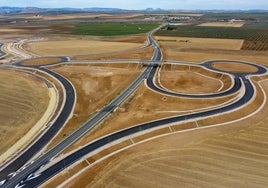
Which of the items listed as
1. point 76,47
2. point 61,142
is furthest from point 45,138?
point 76,47

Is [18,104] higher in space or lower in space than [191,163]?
higher

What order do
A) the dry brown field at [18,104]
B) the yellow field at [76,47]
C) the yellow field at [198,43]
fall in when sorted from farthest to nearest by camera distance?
1. the yellow field at [198,43]
2. the yellow field at [76,47]
3. the dry brown field at [18,104]

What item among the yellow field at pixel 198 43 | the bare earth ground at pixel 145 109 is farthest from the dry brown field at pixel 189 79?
the yellow field at pixel 198 43

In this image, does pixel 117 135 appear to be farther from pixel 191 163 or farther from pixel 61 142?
pixel 191 163

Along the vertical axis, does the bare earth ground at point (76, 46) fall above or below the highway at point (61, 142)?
above

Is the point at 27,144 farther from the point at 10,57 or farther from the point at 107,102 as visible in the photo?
the point at 10,57

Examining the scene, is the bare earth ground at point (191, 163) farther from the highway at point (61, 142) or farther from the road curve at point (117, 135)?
the highway at point (61, 142)

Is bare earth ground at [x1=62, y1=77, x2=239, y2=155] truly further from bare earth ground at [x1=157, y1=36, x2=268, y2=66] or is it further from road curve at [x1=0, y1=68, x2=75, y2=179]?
bare earth ground at [x1=157, y1=36, x2=268, y2=66]
